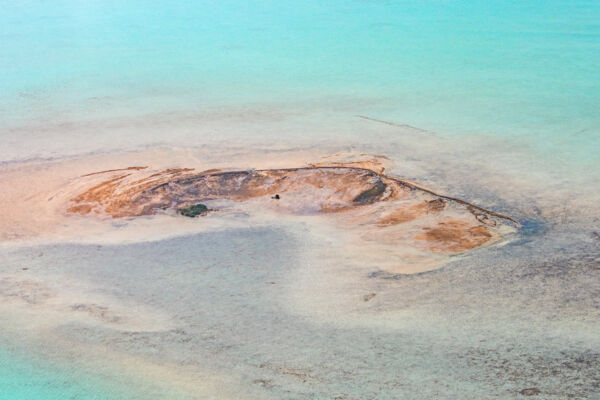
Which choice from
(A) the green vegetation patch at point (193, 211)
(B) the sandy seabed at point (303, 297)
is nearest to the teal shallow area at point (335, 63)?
(B) the sandy seabed at point (303, 297)

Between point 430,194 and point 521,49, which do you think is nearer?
point 430,194

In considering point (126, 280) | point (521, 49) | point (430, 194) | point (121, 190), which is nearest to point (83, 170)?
point (121, 190)

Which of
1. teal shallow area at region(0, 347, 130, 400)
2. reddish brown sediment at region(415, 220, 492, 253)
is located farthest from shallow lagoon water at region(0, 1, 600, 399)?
reddish brown sediment at region(415, 220, 492, 253)

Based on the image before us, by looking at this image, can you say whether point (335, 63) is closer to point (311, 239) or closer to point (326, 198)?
point (326, 198)

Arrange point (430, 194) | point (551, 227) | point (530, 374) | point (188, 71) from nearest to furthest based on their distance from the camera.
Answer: point (530, 374)
point (551, 227)
point (430, 194)
point (188, 71)

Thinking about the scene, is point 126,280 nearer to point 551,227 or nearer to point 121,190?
point 121,190

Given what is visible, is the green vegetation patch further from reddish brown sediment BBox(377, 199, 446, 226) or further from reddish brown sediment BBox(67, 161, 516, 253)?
reddish brown sediment BBox(377, 199, 446, 226)
